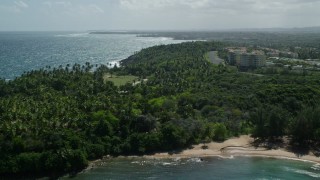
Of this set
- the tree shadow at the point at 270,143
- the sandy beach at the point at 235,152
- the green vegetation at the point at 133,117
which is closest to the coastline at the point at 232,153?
the sandy beach at the point at 235,152

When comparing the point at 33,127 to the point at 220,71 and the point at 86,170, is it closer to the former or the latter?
the point at 86,170

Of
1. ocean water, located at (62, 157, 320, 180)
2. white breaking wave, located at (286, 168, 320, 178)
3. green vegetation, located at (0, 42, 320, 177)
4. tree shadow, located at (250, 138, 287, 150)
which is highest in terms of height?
green vegetation, located at (0, 42, 320, 177)

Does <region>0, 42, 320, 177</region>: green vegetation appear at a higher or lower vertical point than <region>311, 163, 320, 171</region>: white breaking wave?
higher

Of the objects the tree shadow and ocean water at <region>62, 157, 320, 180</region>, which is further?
the tree shadow

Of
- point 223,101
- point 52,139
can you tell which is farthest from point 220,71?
point 52,139

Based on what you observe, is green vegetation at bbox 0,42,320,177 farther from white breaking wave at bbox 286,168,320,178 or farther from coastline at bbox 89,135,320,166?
white breaking wave at bbox 286,168,320,178

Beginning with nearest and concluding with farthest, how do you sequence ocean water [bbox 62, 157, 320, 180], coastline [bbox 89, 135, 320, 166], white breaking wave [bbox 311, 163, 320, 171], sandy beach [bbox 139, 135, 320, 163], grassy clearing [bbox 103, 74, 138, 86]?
1. ocean water [bbox 62, 157, 320, 180]
2. white breaking wave [bbox 311, 163, 320, 171]
3. coastline [bbox 89, 135, 320, 166]
4. sandy beach [bbox 139, 135, 320, 163]
5. grassy clearing [bbox 103, 74, 138, 86]

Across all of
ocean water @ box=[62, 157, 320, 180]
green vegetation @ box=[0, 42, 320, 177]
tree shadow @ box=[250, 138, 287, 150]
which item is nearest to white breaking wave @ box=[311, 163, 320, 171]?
ocean water @ box=[62, 157, 320, 180]
